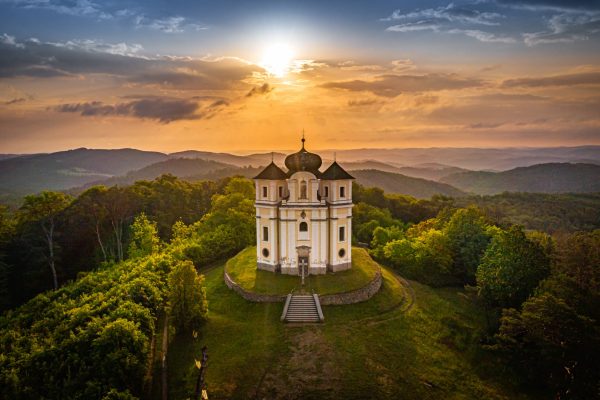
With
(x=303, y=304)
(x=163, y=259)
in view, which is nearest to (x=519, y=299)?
(x=303, y=304)

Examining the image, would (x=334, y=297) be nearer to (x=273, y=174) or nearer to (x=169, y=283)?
(x=273, y=174)

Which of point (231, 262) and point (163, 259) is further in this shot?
point (231, 262)

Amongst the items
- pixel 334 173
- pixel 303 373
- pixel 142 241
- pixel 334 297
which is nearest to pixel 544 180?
pixel 334 173

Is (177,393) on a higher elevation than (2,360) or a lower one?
lower

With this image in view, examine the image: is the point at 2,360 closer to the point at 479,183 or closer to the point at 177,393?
the point at 177,393

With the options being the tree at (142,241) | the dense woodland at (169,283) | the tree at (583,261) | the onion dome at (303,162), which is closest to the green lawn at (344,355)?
the dense woodland at (169,283)
